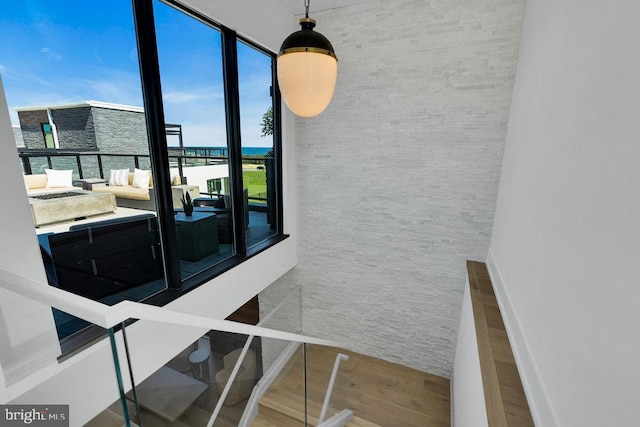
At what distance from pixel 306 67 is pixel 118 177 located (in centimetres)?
176

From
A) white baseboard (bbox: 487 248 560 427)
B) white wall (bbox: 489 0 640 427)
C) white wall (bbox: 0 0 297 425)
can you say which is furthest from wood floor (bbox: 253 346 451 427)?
white wall (bbox: 489 0 640 427)

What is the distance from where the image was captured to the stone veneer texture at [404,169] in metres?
2.58

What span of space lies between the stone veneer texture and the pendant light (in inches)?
63.4

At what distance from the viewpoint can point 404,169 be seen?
118 inches

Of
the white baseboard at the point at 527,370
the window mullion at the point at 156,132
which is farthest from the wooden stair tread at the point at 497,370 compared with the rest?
the window mullion at the point at 156,132

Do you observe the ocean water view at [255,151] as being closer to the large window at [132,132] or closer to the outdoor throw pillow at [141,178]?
the large window at [132,132]

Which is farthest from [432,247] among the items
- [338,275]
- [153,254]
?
[153,254]

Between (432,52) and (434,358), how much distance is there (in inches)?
131

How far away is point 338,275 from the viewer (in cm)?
356

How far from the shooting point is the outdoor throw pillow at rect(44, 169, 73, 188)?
5.94 ft

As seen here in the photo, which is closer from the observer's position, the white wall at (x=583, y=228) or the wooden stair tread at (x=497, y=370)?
the white wall at (x=583, y=228)

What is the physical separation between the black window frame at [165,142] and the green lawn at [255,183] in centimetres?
18

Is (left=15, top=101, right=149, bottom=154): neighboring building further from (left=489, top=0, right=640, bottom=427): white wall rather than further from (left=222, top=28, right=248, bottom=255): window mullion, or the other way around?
(left=489, top=0, right=640, bottom=427): white wall

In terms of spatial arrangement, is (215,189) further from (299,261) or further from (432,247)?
(432,247)
